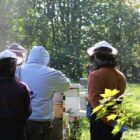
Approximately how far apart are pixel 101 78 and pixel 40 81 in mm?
698

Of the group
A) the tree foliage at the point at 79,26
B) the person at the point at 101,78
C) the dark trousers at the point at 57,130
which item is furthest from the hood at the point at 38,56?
the tree foliage at the point at 79,26

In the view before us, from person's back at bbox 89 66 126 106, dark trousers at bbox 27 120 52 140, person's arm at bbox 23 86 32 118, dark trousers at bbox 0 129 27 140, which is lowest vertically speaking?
dark trousers at bbox 27 120 52 140

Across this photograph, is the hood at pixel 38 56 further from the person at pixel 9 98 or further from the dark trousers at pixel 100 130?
the dark trousers at pixel 100 130

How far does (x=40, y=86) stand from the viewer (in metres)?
5.04

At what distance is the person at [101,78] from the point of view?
15.6 ft

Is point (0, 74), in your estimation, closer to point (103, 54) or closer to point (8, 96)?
point (8, 96)

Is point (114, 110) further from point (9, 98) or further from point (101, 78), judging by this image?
point (101, 78)

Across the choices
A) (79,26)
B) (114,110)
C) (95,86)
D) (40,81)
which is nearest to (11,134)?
(40,81)

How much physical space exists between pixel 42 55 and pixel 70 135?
9.25 feet

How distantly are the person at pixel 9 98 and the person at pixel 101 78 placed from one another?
723 millimetres

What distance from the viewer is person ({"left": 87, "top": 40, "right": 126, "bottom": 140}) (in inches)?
187

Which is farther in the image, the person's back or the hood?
the hood

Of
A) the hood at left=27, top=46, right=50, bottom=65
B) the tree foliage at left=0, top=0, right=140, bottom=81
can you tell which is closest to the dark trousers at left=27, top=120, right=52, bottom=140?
the hood at left=27, top=46, right=50, bottom=65

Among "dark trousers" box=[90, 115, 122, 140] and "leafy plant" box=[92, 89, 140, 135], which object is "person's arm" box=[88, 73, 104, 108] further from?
"leafy plant" box=[92, 89, 140, 135]
